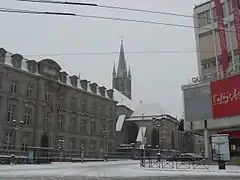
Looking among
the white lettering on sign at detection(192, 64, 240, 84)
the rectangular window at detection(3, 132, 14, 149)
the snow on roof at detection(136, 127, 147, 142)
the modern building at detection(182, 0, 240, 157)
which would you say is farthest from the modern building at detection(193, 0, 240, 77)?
the snow on roof at detection(136, 127, 147, 142)

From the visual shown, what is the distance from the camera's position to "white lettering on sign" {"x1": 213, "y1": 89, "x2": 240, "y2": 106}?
36.3 m

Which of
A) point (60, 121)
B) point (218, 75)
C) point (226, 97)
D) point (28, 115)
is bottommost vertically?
point (60, 121)

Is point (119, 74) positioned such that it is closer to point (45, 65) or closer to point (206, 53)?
point (45, 65)

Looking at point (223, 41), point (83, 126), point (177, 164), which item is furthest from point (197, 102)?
point (83, 126)

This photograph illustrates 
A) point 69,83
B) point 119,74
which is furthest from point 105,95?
point 119,74

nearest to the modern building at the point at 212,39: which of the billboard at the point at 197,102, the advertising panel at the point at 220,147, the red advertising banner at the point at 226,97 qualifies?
the red advertising banner at the point at 226,97

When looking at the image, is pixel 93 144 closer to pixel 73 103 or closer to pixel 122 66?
pixel 73 103

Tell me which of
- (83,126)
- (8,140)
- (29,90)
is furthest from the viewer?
(83,126)

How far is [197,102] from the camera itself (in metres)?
41.0

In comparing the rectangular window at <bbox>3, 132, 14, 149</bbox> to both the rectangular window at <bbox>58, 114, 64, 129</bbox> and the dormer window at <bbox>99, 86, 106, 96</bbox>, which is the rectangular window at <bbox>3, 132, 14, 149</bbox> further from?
the dormer window at <bbox>99, 86, 106, 96</bbox>

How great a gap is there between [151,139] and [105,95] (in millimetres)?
24139

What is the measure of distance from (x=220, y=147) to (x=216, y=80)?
45.3ft

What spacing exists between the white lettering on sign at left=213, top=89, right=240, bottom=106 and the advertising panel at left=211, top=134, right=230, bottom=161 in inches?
414

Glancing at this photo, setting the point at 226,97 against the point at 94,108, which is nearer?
the point at 226,97
